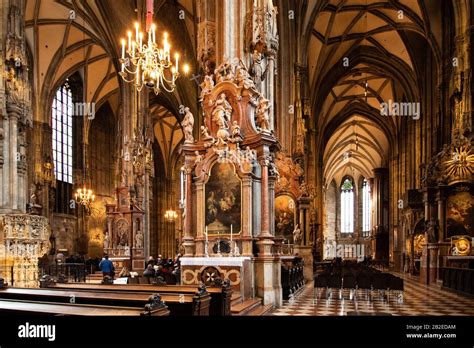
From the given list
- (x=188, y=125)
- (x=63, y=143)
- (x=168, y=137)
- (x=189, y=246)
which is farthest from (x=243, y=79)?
(x=168, y=137)

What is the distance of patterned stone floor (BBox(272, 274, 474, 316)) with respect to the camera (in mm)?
11180

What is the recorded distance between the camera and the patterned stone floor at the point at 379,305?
1118 cm

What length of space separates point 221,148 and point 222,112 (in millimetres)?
912

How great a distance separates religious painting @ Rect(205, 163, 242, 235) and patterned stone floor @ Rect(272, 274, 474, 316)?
2.39m

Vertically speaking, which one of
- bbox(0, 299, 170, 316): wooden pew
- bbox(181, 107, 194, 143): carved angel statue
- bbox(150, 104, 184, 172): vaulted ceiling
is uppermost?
bbox(150, 104, 184, 172): vaulted ceiling

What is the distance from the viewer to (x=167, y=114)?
130 feet

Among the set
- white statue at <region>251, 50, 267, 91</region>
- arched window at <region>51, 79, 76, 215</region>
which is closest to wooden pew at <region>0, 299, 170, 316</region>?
white statue at <region>251, 50, 267, 91</region>

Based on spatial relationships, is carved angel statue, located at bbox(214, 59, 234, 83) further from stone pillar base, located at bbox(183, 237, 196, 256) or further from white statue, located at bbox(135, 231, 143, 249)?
white statue, located at bbox(135, 231, 143, 249)

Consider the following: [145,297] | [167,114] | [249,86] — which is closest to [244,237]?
[249,86]

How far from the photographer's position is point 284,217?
20.1 metres

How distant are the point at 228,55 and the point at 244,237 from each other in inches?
184

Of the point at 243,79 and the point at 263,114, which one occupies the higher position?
the point at 243,79

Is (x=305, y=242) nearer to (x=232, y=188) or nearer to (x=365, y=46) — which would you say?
(x=232, y=188)

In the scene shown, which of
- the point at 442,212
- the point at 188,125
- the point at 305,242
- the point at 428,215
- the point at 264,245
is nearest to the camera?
the point at 264,245
